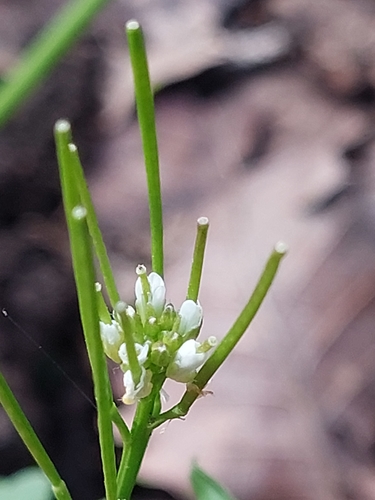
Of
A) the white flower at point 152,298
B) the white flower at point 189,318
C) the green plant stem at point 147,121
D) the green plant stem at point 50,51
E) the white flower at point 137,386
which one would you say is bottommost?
the white flower at point 137,386

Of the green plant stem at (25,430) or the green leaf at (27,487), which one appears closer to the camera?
the green plant stem at (25,430)

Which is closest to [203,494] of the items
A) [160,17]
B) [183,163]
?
[183,163]

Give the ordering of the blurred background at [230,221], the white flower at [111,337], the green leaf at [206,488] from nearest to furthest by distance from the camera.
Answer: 1. the white flower at [111,337]
2. the green leaf at [206,488]
3. the blurred background at [230,221]

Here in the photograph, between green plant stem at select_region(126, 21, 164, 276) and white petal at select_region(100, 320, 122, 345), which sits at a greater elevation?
green plant stem at select_region(126, 21, 164, 276)

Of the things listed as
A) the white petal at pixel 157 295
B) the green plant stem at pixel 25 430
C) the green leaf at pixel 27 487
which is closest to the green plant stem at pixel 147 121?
the white petal at pixel 157 295

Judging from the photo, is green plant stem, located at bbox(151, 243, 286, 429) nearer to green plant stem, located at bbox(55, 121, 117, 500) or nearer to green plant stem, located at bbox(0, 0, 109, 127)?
green plant stem, located at bbox(55, 121, 117, 500)

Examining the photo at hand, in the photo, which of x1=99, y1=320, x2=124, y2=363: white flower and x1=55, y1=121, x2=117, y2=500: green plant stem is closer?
x1=55, y1=121, x2=117, y2=500: green plant stem

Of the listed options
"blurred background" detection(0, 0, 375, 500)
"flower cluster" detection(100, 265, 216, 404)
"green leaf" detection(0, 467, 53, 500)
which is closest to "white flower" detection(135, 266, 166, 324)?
"flower cluster" detection(100, 265, 216, 404)

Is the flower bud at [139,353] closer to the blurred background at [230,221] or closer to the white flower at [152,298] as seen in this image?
the white flower at [152,298]
